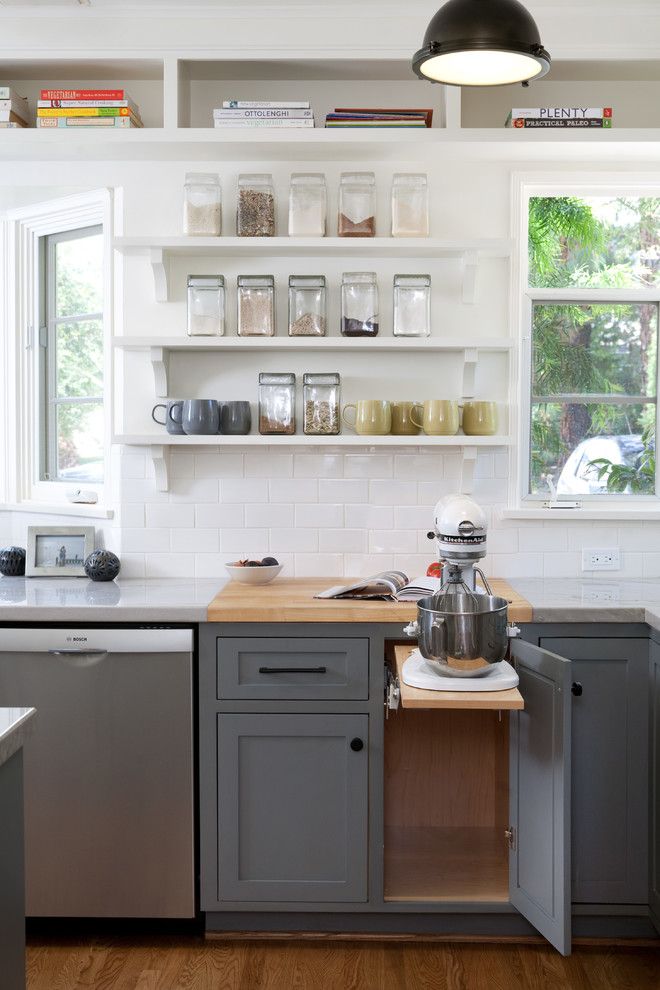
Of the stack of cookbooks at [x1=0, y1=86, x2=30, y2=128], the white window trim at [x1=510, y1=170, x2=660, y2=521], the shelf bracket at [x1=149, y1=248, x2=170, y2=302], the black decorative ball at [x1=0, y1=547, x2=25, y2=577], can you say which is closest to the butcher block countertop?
the white window trim at [x1=510, y1=170, x2=660, y2=521]

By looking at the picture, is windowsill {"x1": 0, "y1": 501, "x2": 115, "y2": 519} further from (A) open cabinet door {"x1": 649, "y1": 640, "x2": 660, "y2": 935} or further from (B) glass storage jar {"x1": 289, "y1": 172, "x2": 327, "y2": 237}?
(A) open cabinet door {"x1": 649, "y1": 640, "x2": 660, "y2": 935}

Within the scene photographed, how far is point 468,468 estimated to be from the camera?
3.25 metres

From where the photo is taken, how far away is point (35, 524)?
3484mm

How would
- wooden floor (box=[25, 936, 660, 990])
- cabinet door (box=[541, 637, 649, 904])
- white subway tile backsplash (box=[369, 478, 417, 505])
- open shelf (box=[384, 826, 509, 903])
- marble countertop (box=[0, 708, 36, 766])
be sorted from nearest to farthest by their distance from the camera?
marble countertop (box=[0, 708, 36, 766])
wooden floor (box=[25, 936, 660, 990])
cabinet door (box=[541, 637, 649, 904])
open shelf (box=[384, 826, 509, 903])
white subway tile backsplash (box=[369, 478, 417, 505])

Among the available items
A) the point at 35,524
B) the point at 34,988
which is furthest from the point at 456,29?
the point at 34,988

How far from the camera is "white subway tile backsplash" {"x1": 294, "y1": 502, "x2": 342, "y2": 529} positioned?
10.9 feet

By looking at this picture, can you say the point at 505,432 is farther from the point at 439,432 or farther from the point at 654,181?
the point at 654,181

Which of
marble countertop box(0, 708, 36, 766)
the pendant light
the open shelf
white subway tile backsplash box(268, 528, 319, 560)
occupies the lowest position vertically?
the open shelf

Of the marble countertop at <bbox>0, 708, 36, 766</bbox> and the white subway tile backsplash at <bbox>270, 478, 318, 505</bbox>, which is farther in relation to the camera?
the white subway tile backsplash at <bbox>270, 478, 318, 505</bbox>

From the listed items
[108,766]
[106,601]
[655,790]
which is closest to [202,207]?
[106,601]

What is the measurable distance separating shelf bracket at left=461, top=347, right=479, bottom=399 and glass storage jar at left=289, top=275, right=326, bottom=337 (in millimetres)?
503

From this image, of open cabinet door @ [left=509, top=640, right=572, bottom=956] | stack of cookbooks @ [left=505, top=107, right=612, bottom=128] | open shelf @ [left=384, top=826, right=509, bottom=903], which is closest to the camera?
open cabinet door @ [left=509, top=640, right=572, bottom=956]

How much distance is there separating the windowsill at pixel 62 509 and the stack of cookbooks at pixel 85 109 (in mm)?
1337

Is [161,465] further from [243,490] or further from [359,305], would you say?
[359,305]
